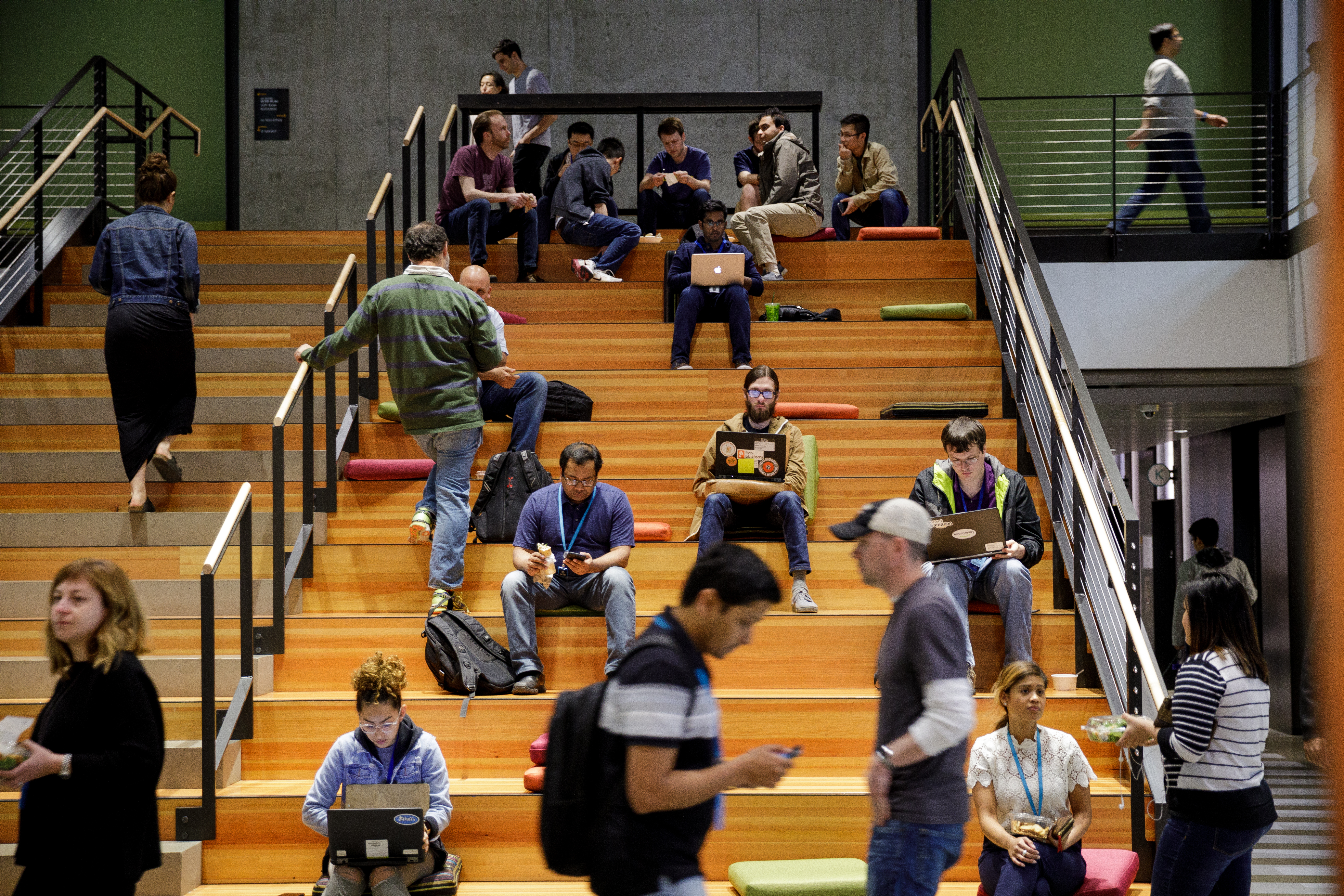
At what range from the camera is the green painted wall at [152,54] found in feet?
40.5

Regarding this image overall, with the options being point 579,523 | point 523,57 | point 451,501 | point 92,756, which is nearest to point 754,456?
point 579,523

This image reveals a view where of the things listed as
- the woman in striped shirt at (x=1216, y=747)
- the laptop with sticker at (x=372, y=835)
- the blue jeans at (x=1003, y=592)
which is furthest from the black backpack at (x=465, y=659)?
the woman in striped shirt at (x=1216, y=747)

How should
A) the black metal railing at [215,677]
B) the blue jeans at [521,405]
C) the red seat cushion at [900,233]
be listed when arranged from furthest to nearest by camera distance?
the red seat cushion at [900,233]
the blue jeans at [521,405]
the black metal railing at [215,677]

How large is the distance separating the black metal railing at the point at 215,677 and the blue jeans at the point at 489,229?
143 inches

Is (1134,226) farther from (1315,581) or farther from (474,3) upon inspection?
(474,3)

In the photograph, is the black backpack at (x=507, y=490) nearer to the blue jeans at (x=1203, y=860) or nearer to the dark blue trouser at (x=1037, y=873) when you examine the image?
the dark blue trouser at (x=1037, y=873)

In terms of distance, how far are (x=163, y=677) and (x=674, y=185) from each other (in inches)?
227

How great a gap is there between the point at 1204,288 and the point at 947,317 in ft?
7.85

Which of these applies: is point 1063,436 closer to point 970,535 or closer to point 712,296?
point 970,535

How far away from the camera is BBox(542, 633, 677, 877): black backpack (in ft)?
8.40

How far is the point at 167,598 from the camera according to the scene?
603 centimetres

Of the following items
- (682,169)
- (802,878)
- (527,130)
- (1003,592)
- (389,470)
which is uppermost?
(527,130)

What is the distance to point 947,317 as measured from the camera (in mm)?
8273

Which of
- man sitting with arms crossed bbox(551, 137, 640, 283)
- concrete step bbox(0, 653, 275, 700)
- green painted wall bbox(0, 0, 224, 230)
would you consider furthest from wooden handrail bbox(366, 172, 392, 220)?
green painted wall bbox(0, 0, 224, 230)
